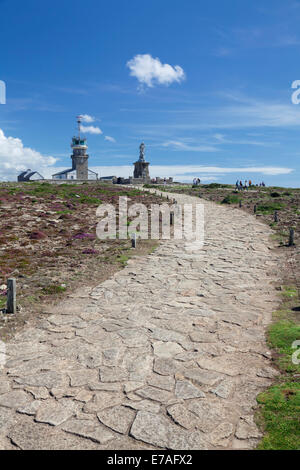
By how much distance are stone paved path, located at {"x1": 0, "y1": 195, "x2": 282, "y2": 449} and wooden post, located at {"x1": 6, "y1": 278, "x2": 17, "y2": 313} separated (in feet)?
2.85

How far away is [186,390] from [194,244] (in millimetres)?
12667

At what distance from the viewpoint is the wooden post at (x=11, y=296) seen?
8508 millimetres

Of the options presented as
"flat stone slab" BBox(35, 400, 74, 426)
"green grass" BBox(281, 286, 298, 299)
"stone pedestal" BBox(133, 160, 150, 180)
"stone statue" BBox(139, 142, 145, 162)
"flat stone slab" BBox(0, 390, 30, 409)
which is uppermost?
"stone statue" BBox(139, 142, 145, 162)

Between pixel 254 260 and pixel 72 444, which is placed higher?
pixel 254 260

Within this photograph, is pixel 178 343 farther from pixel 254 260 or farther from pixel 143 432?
pixel 254 260

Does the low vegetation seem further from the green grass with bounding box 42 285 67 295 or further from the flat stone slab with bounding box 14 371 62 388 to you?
the green grass with bounding box 42 285 67 295

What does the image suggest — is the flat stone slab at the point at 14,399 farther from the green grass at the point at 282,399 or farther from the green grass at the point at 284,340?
the green grass at the point at 284,340

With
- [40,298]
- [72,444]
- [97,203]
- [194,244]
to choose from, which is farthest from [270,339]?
[97,203]

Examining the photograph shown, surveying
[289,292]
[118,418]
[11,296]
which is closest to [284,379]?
[118,418]

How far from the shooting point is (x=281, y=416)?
486cm

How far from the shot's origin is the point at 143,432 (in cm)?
460

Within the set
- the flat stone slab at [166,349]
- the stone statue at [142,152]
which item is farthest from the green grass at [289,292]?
the stone statue at [142,152]

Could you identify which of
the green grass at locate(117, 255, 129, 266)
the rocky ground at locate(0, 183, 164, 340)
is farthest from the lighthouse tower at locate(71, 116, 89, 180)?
the green grass at locate(117, 255, 129, 266)

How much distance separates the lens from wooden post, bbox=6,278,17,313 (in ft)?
27.9
